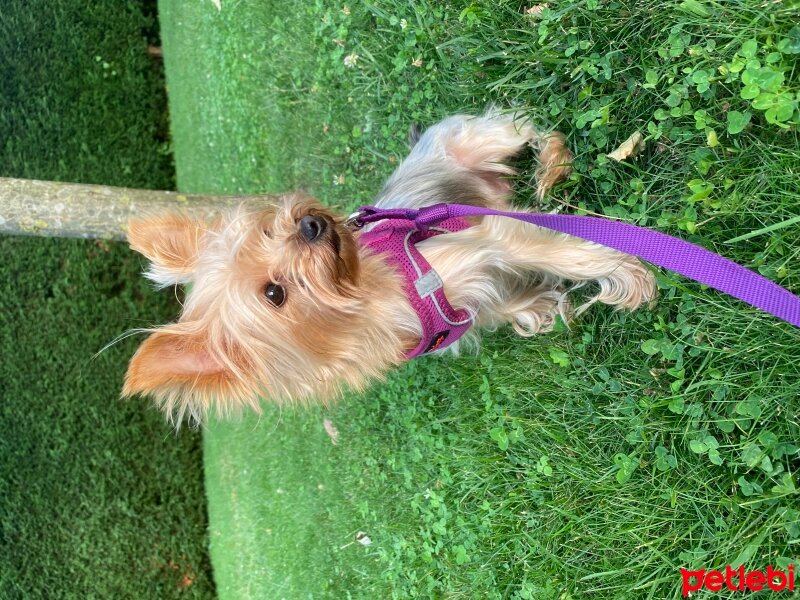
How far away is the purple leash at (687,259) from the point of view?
77.4 inches

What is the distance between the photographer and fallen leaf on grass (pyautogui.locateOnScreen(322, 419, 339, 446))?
18.1 ft

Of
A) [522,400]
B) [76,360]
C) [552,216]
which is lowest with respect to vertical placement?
[76,360]

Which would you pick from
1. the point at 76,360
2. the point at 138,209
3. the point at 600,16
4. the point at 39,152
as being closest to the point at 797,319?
the point at 600,16

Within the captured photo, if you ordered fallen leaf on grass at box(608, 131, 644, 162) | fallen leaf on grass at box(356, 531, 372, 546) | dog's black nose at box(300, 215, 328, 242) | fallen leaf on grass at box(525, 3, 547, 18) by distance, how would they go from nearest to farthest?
dog's black nose at box(300, 215, 328, 242), fallen leaf on grass at box(608, 131, 644, 162), fallen leaf on grass at box(525, 3, 547, 18), fallen leaf on grass at box(356, 531, 372, 546)

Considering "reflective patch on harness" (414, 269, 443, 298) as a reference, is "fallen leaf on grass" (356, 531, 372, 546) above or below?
below

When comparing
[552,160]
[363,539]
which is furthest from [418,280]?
[363,539]

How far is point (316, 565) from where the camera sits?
18.4 ft

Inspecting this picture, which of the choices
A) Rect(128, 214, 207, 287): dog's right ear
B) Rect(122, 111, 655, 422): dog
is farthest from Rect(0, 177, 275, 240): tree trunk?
Rect(122, 111, 655, 422): dog

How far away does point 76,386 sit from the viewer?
795 centimetres

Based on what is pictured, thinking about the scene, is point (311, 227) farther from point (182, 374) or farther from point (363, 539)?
→ point (363, 539)

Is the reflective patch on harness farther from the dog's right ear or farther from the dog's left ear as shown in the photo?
the dog's right ear

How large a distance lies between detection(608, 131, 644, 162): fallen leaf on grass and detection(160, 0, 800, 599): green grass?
43mm

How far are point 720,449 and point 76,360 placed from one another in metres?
7.56

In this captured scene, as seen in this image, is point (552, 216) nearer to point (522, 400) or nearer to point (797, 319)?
point (797, 319)
